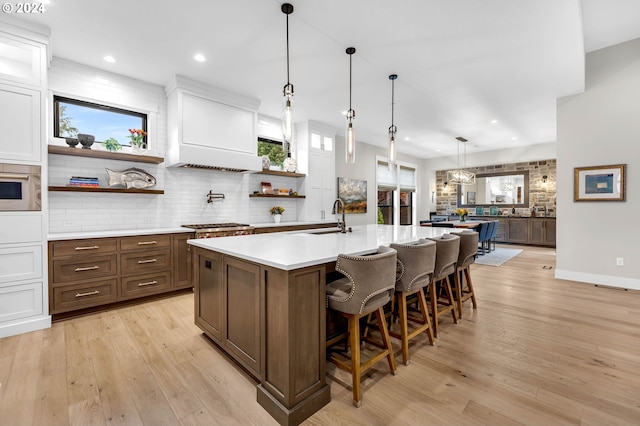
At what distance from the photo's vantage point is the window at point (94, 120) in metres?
3.58

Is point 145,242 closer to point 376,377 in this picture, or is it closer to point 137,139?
point 137,139

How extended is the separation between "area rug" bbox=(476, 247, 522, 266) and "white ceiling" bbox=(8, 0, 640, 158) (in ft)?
10.2

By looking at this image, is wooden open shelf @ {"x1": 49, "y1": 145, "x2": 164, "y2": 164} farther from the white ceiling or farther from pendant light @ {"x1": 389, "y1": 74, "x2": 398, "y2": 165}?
pendant light @ {"x1": 389, "y1": 74, "x2": 398, "y2": 165}

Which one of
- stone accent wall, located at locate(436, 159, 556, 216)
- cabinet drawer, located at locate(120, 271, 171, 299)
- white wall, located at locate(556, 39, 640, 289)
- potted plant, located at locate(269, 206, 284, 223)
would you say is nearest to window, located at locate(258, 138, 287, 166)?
potted plant, located at locate(269, 206, 284, 223)

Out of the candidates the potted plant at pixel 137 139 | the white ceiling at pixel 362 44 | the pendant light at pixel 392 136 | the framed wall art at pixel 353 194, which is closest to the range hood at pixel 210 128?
the white ceiling at pixel 362 44

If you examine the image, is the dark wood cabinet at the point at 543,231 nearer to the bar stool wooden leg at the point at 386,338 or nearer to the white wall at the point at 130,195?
the white wall at the point at 130,195

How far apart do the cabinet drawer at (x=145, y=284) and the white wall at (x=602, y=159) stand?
602 cm

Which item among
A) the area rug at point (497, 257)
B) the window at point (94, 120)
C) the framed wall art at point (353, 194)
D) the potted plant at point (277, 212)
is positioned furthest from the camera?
the framed wall art at point (353, 194)

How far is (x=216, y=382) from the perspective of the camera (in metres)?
2.03

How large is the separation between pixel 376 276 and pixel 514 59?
3.48m

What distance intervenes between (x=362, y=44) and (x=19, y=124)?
355 cm

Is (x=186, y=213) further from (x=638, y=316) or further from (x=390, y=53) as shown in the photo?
(x=638, y=316)

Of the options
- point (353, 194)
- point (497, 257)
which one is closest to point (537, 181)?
point (497, 257)

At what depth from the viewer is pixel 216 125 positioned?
4336mm
